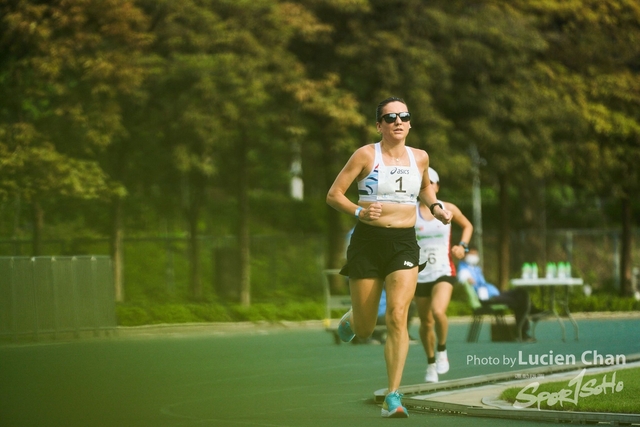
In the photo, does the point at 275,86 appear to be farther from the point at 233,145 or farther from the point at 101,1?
the point at 101,1

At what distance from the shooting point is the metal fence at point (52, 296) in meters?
19.6

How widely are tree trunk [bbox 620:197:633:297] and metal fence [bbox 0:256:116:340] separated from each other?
66.7ft

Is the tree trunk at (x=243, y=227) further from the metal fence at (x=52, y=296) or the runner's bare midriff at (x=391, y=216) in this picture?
the runner's bare midriff at (x=391, y=216)

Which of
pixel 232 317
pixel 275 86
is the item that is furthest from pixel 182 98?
pixel 232 317

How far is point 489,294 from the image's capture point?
66.8 ft

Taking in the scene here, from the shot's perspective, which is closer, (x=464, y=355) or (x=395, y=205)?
(x=395, y=205)

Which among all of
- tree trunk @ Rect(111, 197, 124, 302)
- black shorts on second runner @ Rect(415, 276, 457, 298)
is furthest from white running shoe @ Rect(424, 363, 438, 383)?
tree trunk @ Rect(111, 197, 124, 302)

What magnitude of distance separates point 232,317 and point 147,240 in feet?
34.2

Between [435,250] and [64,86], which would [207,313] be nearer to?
[64,86]

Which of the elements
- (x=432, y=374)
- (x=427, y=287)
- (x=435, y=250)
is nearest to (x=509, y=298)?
(x=435, y=250)

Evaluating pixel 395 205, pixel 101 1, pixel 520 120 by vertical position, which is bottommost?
pixel 395 205

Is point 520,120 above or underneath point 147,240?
above

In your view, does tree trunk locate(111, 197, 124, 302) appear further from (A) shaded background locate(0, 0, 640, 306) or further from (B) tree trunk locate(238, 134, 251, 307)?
(B) tree trunk locate(238, 134, 251, 307)

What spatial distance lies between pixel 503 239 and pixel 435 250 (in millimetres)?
22778
